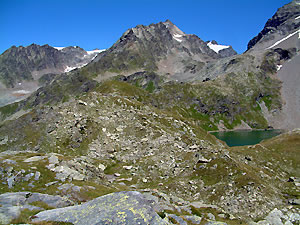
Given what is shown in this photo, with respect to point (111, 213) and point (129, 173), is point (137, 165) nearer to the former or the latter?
point (129, 173)

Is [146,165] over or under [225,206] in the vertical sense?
over

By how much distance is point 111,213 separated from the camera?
17188mm

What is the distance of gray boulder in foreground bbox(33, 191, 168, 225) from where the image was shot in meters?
16.6

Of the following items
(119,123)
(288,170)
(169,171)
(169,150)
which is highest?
(119,123)

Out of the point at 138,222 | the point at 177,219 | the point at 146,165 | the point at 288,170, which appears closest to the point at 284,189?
the point at 288,170

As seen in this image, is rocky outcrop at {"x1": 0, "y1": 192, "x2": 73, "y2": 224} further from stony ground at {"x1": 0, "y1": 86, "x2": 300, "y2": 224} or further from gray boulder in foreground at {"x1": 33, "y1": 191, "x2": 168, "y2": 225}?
gray boulder in foreground at {"x1": 33, "y1": 191, "x2": 168, "y2": 225}

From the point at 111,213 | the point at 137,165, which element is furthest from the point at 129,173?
the point at 111,213

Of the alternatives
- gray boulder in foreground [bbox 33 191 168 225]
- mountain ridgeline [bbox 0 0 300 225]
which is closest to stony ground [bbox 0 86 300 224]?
mountain ridgeline [bbox 0 0 300 225]

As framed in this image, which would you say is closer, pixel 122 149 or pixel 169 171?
pixel 169 171

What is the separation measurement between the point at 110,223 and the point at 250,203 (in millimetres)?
26463

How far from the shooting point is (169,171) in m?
45.6

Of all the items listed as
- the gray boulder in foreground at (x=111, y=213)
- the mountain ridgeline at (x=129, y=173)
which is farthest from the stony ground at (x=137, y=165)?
the gray boulder in foreground at (x=111, y=213)

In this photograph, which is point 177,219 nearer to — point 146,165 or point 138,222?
point 138,222

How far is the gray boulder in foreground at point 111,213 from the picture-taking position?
1659 cm
